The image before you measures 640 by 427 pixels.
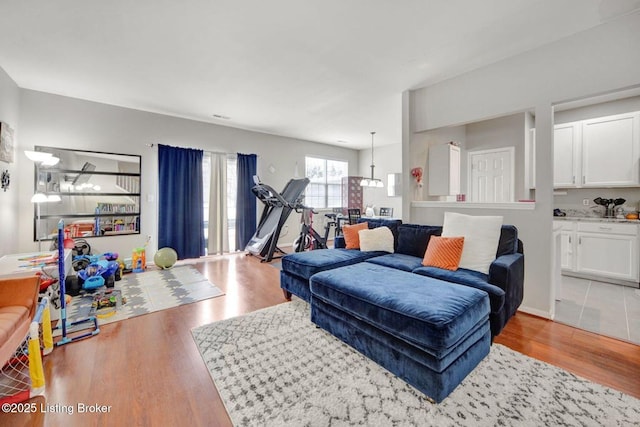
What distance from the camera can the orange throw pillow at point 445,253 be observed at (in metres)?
2.54

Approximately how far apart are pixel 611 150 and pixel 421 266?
3.60m

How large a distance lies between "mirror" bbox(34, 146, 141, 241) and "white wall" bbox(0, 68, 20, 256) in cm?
21

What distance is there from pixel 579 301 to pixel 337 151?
19.1ft

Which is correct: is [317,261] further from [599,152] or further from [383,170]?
[383,170]

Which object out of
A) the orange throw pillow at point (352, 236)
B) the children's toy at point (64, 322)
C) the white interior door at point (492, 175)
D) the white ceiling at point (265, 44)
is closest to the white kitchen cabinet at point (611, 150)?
the white interior door at point (492, 175)

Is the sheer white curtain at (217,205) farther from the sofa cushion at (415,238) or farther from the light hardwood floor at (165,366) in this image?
the sofa cushion at (415,238)

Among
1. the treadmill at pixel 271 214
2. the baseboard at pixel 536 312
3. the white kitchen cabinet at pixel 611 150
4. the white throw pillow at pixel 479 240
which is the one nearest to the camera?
the white throw pillow at pixel 479 240

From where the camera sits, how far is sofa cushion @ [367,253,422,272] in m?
2.67

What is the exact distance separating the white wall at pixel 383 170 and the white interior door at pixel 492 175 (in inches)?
85.1

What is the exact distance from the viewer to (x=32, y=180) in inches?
144

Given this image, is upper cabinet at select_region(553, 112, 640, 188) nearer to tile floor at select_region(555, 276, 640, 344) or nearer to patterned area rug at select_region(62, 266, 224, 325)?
tile floor at select_region(555, 276, 640, 344)

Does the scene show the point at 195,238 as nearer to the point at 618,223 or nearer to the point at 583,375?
the point at 583,375

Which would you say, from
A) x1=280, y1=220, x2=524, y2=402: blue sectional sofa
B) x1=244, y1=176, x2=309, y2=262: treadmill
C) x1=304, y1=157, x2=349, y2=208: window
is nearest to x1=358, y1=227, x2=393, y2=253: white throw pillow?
x1=280, y1=220, x2=524, y2=402: blue sectional sofa

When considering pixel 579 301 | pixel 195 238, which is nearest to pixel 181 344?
pixel 195 238
